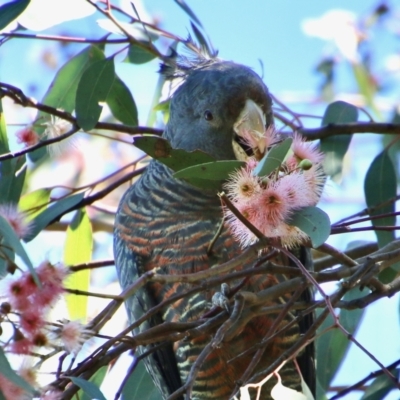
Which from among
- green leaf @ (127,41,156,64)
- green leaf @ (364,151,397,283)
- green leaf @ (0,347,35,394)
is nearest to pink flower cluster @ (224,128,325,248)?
green leaf @ (0,347,35,394)

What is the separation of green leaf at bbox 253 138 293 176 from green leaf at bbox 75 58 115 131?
101 centimetres

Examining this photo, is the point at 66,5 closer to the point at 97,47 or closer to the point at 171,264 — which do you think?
the point at 97,47

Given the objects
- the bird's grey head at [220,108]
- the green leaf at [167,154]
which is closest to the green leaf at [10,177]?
the bird's grey head at [220,108]

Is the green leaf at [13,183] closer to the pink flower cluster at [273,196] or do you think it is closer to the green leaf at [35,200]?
the green leaf at [35,200]

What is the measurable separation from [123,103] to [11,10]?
777 millimetres

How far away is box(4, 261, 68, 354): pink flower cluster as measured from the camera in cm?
152

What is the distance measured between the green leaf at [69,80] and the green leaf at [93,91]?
1.18 feet

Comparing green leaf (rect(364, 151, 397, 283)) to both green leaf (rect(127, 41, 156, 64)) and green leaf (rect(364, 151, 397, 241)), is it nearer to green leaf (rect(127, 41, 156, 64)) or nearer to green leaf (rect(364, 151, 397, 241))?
green leaf (rect(364, 151, 397, 241))

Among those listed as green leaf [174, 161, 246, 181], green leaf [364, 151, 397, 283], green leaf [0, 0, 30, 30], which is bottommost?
green leaf [174, 161, 246, 181]

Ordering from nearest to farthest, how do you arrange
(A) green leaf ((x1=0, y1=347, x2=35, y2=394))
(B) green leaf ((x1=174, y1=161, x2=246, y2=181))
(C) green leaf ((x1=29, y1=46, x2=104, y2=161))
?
1. (A) green leaf ((x1=0, y1=347, x2=35, y2=394))
2. (B) green leaf ((x1=174, y1=161, x2=246, y2=181))
3. (C) green leaf ((x1=29, y1=46, x2=104, y2=161))

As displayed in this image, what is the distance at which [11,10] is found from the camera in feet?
7.28

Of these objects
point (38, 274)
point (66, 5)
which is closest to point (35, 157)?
point (66, 5)

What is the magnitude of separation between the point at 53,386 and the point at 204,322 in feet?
1.34

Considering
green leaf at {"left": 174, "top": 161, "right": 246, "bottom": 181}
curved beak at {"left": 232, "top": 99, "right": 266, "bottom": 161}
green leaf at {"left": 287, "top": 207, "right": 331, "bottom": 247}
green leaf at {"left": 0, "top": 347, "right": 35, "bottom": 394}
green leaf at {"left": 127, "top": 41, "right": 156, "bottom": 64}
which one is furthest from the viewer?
green leaf at {"left": 127, "top": 41, "right": 156, "bottom": 64}
